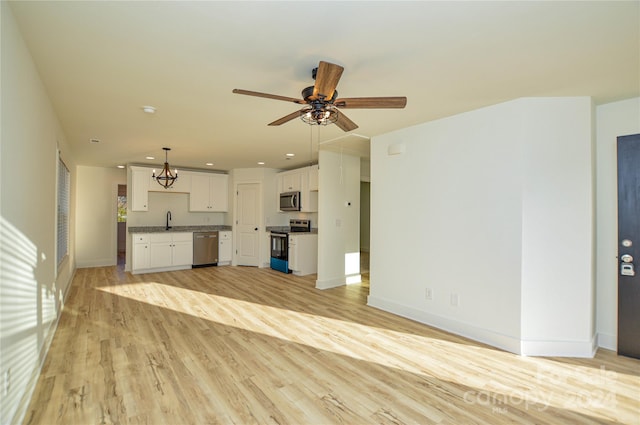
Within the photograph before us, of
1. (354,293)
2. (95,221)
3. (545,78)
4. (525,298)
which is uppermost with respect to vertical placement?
(545,78)

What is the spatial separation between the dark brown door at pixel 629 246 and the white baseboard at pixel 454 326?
0.99m

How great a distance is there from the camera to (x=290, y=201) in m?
6.64

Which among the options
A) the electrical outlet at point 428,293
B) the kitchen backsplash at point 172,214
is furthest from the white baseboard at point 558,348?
the kitchen backsplash at point 172,214

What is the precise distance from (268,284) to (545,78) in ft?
15.5

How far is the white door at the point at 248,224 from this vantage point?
23.5 feet

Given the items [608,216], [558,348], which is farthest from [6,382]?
[608,216]

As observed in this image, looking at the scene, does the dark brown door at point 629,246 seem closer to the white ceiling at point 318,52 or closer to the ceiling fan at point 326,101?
the white ceiling at point 318,52

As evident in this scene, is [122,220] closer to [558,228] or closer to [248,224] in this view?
[248,224]

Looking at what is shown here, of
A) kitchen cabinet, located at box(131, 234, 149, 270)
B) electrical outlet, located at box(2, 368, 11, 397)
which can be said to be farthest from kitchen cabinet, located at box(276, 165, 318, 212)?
electrical outlet, located at box(2, 368, 11, 397)

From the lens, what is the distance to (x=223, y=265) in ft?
23.9

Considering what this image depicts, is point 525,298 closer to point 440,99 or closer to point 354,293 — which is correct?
point 440,99

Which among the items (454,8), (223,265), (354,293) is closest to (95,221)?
(223,265)

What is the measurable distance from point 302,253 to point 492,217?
389 centimetres

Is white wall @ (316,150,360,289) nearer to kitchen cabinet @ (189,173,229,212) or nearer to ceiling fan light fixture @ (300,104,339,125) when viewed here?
ceiling fan light fixture @ (300,104,339,125)
